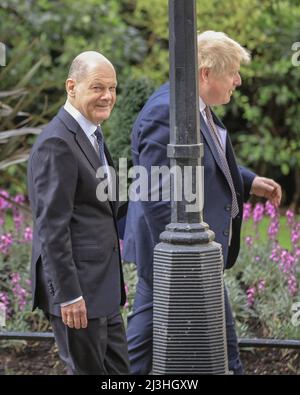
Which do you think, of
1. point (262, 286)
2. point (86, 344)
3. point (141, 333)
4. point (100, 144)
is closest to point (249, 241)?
point (262, 286)

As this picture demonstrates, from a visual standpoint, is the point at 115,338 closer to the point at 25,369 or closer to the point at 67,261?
the point at 67,261

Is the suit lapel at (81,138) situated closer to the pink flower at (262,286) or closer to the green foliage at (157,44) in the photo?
the pink flower at (262,286)

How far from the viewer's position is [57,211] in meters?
3.95

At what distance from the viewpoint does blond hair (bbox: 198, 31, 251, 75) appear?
464 centimetres

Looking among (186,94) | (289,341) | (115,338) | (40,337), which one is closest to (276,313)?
(289,341)

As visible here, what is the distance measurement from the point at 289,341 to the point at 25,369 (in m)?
1.39

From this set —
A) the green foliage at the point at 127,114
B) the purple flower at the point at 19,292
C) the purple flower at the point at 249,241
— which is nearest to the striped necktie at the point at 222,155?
the purple flower at the point at 19,292

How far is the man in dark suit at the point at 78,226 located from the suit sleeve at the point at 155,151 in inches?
14.4

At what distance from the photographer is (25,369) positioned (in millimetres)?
5520

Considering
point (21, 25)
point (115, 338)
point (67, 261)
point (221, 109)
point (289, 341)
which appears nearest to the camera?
point (67, 261)

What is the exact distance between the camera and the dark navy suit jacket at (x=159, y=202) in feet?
15.1

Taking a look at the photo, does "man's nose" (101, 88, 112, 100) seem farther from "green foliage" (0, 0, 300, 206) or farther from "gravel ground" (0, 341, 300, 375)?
"green foliage" (0, 0, 300, 206)

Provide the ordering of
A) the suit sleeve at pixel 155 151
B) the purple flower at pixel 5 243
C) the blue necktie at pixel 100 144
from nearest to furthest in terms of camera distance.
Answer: the blue necktie at pixel 100 144 < the suit sleeve at pixel 155 151 < the purple flower at pixel 5 243

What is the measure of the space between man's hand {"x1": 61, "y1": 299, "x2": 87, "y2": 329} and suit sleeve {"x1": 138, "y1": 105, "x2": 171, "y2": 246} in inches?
29.6
